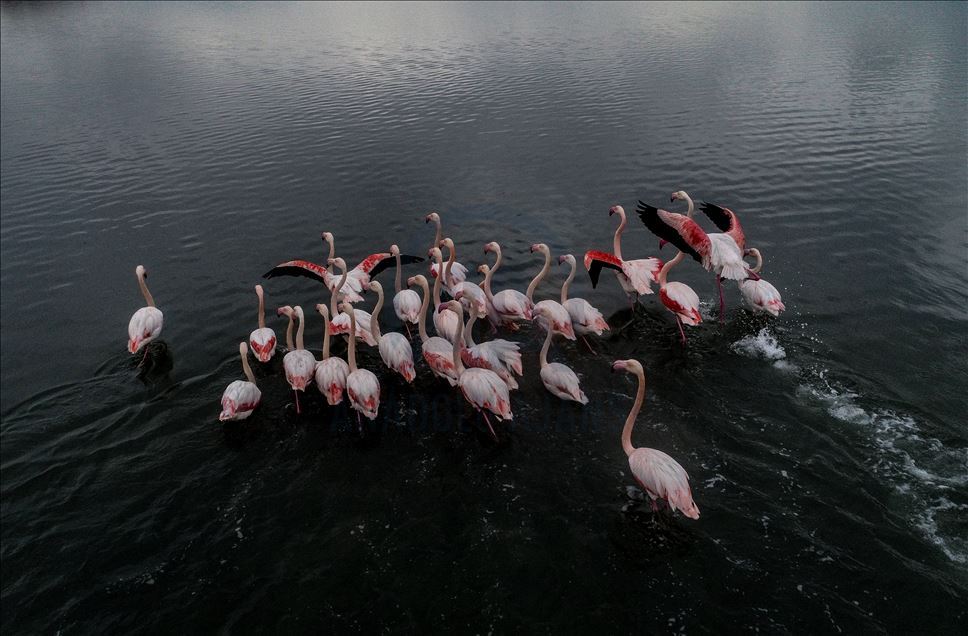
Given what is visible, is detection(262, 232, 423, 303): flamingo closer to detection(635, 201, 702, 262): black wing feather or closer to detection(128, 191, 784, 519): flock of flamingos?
detection(128, 191, 784, 519): flock of flamingos

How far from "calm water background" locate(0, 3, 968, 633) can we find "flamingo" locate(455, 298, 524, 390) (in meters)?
0.62

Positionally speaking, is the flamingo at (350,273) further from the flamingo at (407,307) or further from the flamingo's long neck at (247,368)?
the flamingo's long neck at (247,368)

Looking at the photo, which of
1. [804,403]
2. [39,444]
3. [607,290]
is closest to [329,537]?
[39,444]

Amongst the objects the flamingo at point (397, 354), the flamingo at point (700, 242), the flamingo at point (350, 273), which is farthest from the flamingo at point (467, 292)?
the flamingo at point (700, 242)

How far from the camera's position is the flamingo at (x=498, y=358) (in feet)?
32.0

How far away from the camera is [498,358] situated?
10.0 m

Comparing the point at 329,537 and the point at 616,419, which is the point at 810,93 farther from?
the point at 329,537

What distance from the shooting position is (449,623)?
A: 6504mm

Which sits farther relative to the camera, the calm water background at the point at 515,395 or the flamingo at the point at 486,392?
the flamingo at the point at 486,392

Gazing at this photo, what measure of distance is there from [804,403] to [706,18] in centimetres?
5466

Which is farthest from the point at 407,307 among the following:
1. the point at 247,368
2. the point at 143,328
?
the point at 143,328

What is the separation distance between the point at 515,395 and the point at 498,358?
0.76 metres

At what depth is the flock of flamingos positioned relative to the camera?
9047 millimetres

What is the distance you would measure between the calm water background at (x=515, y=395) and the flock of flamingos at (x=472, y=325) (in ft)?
1.83
